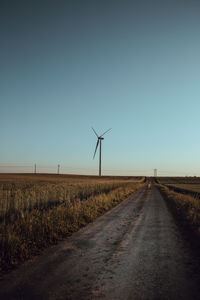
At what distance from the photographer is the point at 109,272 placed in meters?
4.93

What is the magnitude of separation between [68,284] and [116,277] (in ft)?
3.79

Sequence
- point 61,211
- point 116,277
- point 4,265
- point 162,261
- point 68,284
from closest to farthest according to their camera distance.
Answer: point 68,284 < point 116,277 < point 4,265 < point 162,261 < point 61,211

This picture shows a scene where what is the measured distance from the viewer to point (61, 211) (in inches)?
420

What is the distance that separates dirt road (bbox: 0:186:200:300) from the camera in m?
3.96

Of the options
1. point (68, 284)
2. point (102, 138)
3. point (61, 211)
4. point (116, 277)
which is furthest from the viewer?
point (102, 138)

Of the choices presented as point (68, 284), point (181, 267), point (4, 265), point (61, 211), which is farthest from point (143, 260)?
point (61, 211)

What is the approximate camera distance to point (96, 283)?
4.34m

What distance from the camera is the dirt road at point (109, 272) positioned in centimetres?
396

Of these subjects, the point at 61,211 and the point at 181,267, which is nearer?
the point at 181,267

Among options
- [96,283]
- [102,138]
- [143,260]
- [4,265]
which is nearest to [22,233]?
[4,265]

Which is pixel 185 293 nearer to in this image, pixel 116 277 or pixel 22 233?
pixel 116 277

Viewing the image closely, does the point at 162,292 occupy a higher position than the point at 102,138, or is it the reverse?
the point at 102,138

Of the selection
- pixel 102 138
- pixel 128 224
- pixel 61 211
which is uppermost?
pixel 102 138

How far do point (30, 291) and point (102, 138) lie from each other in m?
68.4
